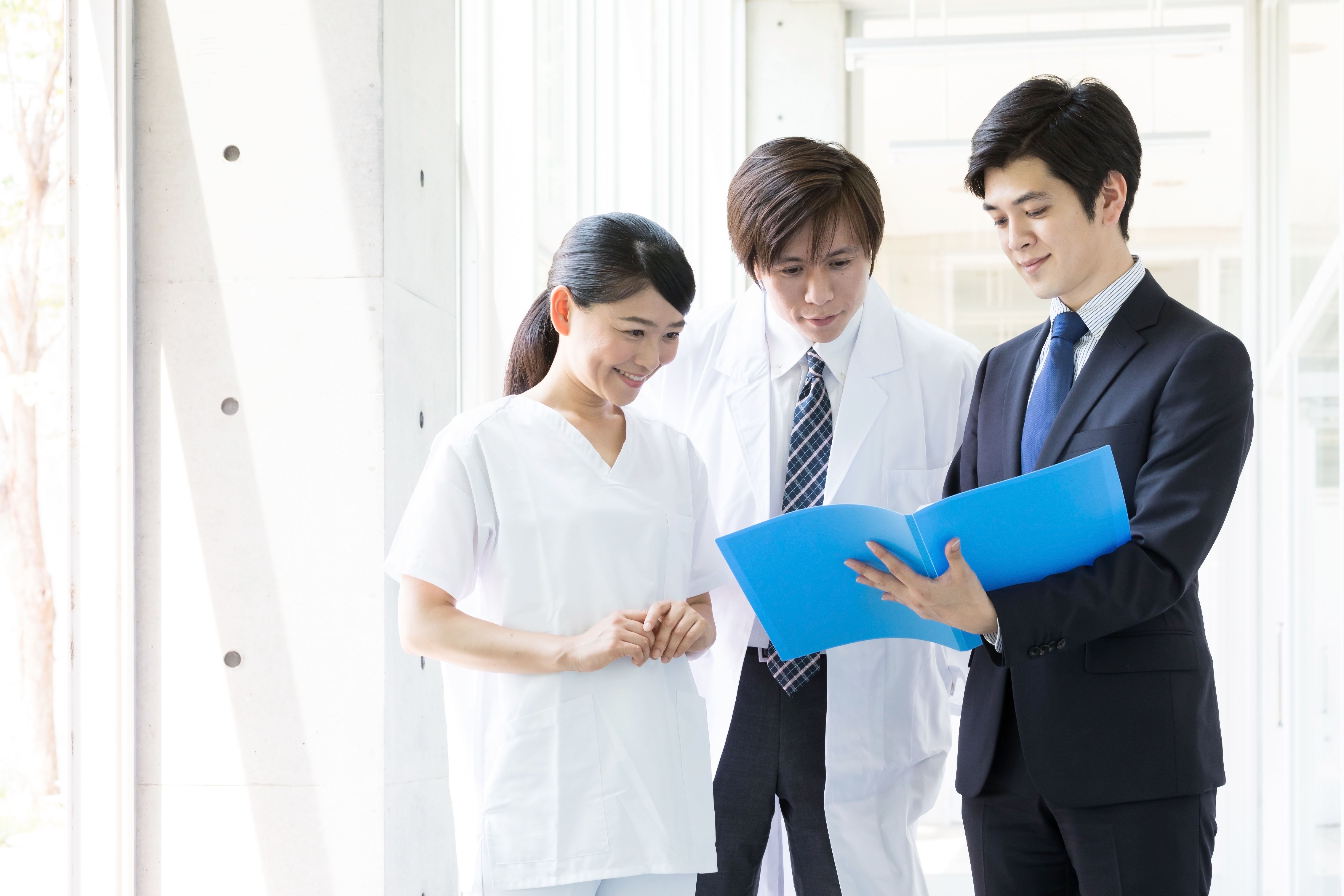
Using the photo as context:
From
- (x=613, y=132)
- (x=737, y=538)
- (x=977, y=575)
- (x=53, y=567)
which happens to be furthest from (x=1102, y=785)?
(x=613, y=132)

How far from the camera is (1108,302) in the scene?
4.83 feet

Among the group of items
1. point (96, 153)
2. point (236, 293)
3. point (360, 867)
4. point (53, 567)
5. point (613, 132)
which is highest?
point (613, 132)

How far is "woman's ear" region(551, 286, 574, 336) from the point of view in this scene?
1469 millimetres

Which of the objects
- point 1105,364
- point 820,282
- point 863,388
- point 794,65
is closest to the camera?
point 1105,364

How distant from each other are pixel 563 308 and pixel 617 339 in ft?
0.29

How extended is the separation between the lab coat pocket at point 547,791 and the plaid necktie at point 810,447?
1.91ft

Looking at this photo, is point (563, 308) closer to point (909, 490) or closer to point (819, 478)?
point (819, 478)

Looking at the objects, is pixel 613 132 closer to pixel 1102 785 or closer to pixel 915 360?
pixel 915 360

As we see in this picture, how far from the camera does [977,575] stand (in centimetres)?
134

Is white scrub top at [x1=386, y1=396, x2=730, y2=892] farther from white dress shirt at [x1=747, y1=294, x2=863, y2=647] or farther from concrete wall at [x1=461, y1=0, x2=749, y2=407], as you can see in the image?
concrete wall at [x1=461, y1=0, x2=749, y2=407]

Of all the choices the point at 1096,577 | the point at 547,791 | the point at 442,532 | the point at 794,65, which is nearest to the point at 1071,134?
the point at 1096,577

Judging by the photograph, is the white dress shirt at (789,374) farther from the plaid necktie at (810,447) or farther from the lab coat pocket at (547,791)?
the lab coat pocket at (547,791)

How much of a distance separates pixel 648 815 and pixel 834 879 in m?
0.53

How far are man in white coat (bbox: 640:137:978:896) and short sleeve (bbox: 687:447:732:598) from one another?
14 centimetres
